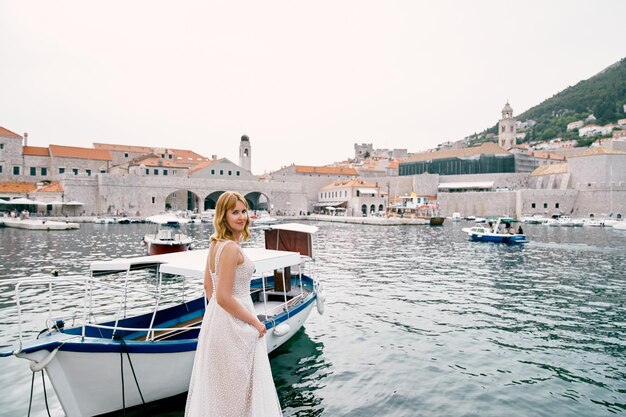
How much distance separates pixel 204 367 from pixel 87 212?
50.1 m

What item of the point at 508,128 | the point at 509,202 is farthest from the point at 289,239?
the point at 508,128

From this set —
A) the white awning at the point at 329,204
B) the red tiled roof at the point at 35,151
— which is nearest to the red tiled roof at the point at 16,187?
the red tiled roof at the point at 35,151

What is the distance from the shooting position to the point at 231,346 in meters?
2.73

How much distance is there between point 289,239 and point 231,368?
7740mm

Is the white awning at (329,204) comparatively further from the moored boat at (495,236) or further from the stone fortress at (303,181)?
the moored boat at (495,236)

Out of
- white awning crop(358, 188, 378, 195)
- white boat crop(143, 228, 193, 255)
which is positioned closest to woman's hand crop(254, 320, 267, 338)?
white boat crop(143, 228, 193, 255)

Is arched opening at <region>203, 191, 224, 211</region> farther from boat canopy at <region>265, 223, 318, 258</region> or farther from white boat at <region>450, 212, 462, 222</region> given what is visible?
→ boat canopy at <region>265, 223, 318, 258</region>

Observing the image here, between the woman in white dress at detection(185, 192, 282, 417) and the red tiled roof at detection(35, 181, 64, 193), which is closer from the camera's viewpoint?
the woman in white dress at detection(185, 192, 282, 417)

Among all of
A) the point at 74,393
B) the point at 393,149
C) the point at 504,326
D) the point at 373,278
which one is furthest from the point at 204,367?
the point at 393,149

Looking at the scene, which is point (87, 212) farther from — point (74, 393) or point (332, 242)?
point (74, 393)

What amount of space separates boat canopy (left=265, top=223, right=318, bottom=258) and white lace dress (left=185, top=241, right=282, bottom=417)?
7.28m

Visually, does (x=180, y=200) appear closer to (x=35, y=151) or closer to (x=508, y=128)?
(x=35, y=151)

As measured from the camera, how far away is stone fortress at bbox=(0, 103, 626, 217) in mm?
46938

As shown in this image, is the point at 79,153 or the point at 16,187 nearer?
the point at 16,187
